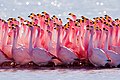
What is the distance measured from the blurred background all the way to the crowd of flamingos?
9.27 metres

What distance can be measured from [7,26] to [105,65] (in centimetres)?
250

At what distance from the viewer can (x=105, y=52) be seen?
1670 centimetres

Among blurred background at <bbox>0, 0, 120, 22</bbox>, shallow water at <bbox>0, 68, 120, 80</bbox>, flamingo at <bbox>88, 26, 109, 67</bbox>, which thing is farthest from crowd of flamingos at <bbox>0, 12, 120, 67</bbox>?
blurred background at <bbox>0, 0, 120, 22</bbox>

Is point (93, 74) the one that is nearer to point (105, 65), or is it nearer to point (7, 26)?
point (105, 65)

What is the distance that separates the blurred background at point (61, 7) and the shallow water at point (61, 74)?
10.4m

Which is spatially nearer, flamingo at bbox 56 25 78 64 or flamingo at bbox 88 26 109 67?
flamingo at bbox 88 26 109 67

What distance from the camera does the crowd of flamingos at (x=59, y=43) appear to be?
54.8 ft

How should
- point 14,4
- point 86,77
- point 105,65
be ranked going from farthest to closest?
1. point 14,4
2. point 105,65
3. point 86,77

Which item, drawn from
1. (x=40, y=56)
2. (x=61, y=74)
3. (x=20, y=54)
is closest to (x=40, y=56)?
(x=40, y=56)

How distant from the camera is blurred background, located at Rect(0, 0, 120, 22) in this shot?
28078 millimetres

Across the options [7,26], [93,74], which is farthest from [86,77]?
[7,26]

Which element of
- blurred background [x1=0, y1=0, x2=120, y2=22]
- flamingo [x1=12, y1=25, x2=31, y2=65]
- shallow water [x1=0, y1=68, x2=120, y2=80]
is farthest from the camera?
blurred background [x1=0, y1=0, x2=120, y2=22]

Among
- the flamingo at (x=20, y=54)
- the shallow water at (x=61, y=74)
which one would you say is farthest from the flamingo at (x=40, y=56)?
the shallow water at (x=61, y=74)

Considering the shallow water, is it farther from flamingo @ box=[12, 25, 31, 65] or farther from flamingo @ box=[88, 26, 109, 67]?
flamingo @ box=[12, 25, 31, 65]
